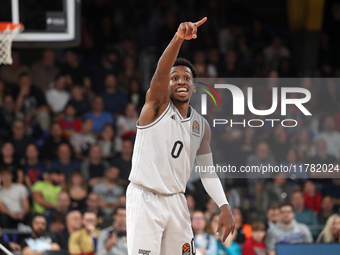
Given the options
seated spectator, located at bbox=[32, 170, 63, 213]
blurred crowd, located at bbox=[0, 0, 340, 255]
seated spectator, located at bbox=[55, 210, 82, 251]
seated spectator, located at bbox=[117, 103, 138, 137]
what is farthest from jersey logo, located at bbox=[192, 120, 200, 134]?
seated spectator, located at bbox=[117, 103, 138, 137]

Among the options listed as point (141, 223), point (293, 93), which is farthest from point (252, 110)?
point (141, 223)

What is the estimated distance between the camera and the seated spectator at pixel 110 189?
9.86 m

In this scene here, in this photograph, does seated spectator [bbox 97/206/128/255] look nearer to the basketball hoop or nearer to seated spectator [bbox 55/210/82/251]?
seated spectator [bbox 55/210/82/251]

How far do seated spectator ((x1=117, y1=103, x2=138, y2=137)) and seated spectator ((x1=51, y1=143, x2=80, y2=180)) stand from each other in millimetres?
1063

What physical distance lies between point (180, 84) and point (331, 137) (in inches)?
160

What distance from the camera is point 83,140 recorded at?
1087 cm

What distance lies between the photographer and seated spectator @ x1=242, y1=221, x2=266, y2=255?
8.75 meters

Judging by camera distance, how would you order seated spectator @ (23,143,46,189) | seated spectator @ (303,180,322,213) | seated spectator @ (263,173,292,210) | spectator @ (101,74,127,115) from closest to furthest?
seated spectator @ (263,173,292,210) → seated spectator @ (303,180,322,213) → seated spectator @ (23,143,46,189) → spectator @ (101,74,127,115)

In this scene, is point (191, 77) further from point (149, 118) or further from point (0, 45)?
point (0, 45)

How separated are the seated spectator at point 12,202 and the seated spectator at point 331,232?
4.14 m

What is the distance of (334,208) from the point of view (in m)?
9.62

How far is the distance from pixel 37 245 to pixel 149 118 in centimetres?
409

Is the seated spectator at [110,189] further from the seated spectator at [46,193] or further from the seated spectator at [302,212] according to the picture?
the seated spectator at [302,212]

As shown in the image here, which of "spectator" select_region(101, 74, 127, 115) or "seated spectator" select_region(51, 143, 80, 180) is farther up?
"spectator" select_region(101, 74, 127, 115)
